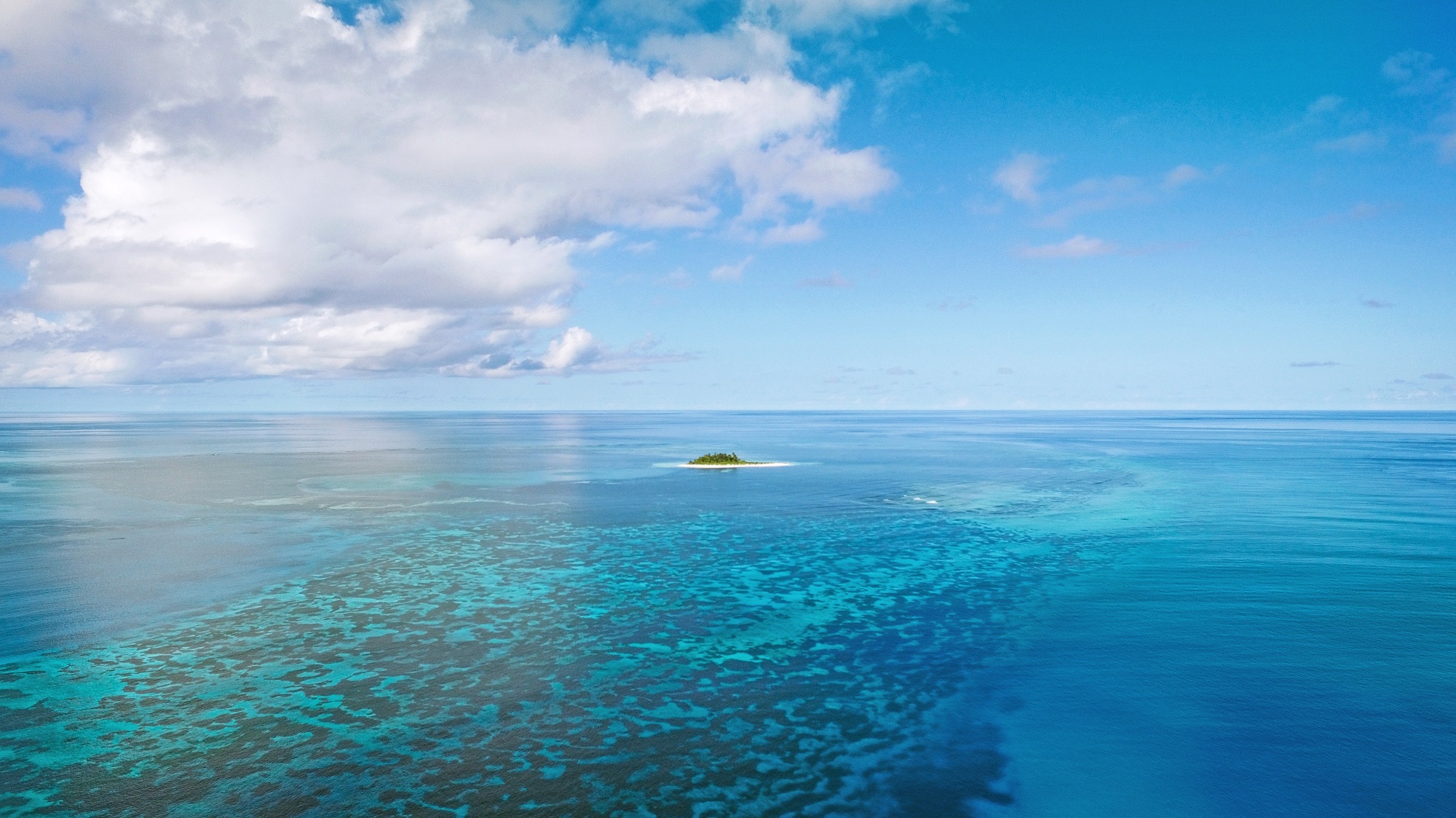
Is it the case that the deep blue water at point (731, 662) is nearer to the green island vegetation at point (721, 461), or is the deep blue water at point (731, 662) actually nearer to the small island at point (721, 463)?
the small island at point (721, 463)

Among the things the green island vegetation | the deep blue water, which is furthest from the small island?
the deep blue water

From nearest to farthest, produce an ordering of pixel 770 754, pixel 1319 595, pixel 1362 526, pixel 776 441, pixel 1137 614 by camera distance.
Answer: pixel 770 754 → pixel 1137 614 → pixel 1319 595 → pixel 1362 526 → pixel 776 441

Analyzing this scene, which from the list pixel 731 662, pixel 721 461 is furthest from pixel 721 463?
pixel 731 662

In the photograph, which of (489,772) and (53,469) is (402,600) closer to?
(489,772)

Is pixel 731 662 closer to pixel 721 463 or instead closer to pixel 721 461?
pixel 721 463

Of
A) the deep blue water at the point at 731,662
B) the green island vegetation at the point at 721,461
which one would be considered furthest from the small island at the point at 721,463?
the deep blue water at the point at 731,662

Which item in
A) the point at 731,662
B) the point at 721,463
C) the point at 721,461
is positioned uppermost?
the point at 721,461

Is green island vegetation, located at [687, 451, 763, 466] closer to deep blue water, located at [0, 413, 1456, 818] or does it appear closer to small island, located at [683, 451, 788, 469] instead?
small island, located at [683, 451, 788, 469]

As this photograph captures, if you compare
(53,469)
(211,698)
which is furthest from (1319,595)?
(53,469)
